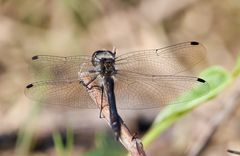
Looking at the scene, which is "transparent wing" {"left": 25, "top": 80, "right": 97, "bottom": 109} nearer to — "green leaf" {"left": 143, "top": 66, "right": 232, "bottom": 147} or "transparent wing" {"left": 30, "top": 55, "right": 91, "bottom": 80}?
"transparent wing" {"left": 30, "top": 55, "right": 91, "bottom": 80}

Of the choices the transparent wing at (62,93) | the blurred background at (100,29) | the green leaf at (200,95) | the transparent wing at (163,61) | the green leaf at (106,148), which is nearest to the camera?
the green leaf at (200,95)

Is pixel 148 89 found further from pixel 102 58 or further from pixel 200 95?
pixel 200 95

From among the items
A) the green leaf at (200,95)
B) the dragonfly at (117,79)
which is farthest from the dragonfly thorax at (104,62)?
the green leaf at (200,95)

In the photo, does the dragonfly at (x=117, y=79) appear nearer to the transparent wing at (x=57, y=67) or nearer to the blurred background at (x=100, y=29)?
the transparent wing at (x=57, y=67)

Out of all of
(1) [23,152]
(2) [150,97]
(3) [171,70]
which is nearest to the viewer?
(2) [150,97]

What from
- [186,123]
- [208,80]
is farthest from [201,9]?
[208,80]

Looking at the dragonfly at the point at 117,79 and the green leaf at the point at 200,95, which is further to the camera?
the dragonfly at the point at 117,79

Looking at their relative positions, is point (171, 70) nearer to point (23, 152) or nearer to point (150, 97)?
point (150, 97)
